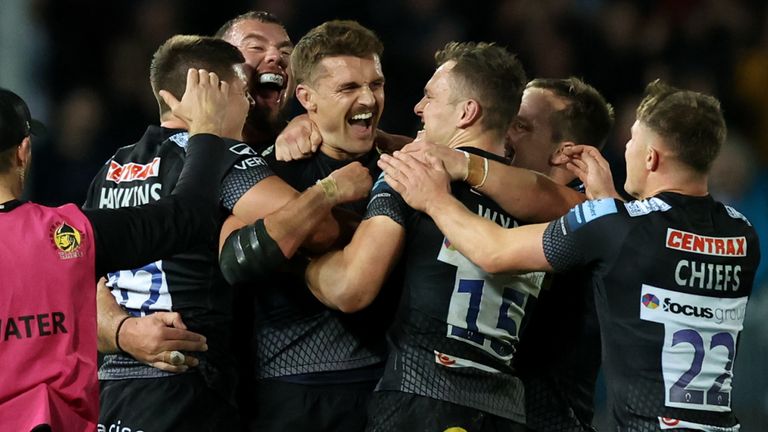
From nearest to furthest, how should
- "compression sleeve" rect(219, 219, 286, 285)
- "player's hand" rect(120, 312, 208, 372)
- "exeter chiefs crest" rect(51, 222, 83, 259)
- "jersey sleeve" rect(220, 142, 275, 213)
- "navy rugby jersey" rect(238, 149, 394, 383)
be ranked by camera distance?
"exeter chiefs crest" rect(51, 222, 83, 259) → "compression sleeve" rect(219, 219, 286, 285) → "player's hand" rect(120, 312, 208, 372) → "jersey sleeve" rect(220, 142, 275, 213) → "navy rugby jersey" rect(238, 149, 394, 383)

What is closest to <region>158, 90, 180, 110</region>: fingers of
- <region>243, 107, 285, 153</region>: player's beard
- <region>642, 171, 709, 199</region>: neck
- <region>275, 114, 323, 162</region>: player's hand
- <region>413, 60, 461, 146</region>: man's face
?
<region>275, 114, 323, 162</region>: player's hand

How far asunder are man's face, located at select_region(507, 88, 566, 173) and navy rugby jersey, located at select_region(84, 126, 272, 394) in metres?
1.46

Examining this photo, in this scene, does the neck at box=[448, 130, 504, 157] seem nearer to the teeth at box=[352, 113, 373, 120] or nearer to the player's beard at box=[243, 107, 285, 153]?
the teeth at box=[352, 113, 373, 120]

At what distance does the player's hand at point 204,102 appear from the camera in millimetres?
4297

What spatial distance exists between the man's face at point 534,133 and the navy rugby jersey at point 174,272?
57.3 inches

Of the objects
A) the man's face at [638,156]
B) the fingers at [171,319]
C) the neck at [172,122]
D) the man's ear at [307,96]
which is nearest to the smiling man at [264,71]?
the man's ear at [307,96]

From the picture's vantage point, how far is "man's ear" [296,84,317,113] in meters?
5.16

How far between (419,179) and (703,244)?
1.05 m

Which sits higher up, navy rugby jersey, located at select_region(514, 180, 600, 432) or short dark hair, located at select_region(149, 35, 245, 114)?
short dark hair, located at select_region(149, 35, 245, 114)

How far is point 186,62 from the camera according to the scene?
4730 millimetres

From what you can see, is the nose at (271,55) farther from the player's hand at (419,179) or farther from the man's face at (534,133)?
the player's hand at (419,179)

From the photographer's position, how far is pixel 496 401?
429 centimetres

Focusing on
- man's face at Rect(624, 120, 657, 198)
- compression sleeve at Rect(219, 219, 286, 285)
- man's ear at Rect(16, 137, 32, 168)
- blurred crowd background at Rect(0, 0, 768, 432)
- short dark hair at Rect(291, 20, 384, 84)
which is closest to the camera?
man's ear at Rect(16, 137, 32, 168)

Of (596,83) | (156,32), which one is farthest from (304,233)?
(596,83)
